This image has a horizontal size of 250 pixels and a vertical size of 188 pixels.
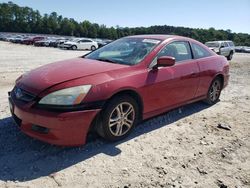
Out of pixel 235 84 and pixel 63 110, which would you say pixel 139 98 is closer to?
pixel 63 110

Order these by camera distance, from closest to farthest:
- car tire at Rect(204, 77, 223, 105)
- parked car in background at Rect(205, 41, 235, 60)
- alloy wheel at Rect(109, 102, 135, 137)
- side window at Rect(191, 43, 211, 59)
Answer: alloy wheel at Rect(109, 102, 135, 137), side window at Rect(191, 43, 211, 59), car tire at Rect(204, 77, 223, 105), parked car in background at Rect(205, 41, 235, 60)

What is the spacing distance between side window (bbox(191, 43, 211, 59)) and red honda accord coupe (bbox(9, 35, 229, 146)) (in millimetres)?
42

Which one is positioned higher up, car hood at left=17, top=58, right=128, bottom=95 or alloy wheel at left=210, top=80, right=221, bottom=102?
car hood at left=17, top=58, right=128, bottom=95

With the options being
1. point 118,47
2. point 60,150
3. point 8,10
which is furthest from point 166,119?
point 8,10

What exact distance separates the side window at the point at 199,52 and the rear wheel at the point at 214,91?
2.14 ft

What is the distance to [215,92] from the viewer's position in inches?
254

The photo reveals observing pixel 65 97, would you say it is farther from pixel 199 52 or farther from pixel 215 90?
pixel 215 90

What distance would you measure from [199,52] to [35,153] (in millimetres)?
3813

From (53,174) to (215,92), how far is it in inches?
175

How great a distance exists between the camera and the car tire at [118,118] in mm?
3846

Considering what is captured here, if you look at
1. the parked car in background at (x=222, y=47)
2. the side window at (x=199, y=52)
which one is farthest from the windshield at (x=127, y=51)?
the parked car in background at (x=222, y=47)

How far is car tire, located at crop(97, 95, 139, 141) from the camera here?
3846 mm

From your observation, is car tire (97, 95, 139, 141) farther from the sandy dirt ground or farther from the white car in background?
the white car in background

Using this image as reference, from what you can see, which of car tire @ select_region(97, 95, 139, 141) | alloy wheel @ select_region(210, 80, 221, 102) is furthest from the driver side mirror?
alloy wheel @ select_region(210, 80, 221, 102)
